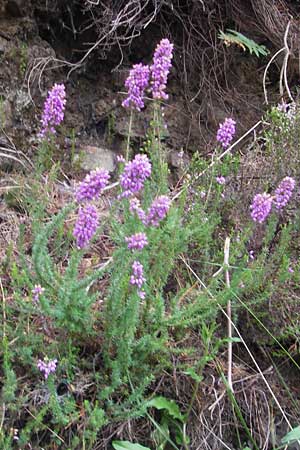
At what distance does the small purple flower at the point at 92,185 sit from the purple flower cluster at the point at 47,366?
1.98ft

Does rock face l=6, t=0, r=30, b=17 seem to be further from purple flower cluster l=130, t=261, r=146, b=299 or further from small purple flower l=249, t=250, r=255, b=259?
purple flower cluster l=130, t=261, r=146, b=299

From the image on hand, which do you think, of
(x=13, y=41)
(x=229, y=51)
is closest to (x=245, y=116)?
(x=229, y=51)

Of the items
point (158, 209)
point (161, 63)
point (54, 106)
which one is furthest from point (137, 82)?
point (158, 209)

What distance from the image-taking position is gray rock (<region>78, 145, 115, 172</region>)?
3.81m

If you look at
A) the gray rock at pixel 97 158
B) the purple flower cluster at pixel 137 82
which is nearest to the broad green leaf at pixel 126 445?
the purple flower cluster at pixel 137 82

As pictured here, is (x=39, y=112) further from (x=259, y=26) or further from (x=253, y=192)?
(x=259, y=26)

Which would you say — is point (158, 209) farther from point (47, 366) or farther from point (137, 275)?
point (47, 366)

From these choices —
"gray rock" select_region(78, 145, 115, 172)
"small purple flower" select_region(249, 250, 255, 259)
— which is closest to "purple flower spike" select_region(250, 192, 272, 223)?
"small purple flower" select_region(249, 250, 255, 259)

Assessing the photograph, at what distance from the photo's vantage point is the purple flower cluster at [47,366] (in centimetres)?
212

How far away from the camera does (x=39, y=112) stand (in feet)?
12.4

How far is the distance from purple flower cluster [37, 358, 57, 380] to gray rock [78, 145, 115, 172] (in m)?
1.83

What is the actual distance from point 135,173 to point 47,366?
75 centimetres

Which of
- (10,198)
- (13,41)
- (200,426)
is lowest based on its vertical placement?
(200,426)

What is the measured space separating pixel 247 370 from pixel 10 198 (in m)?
1.49
